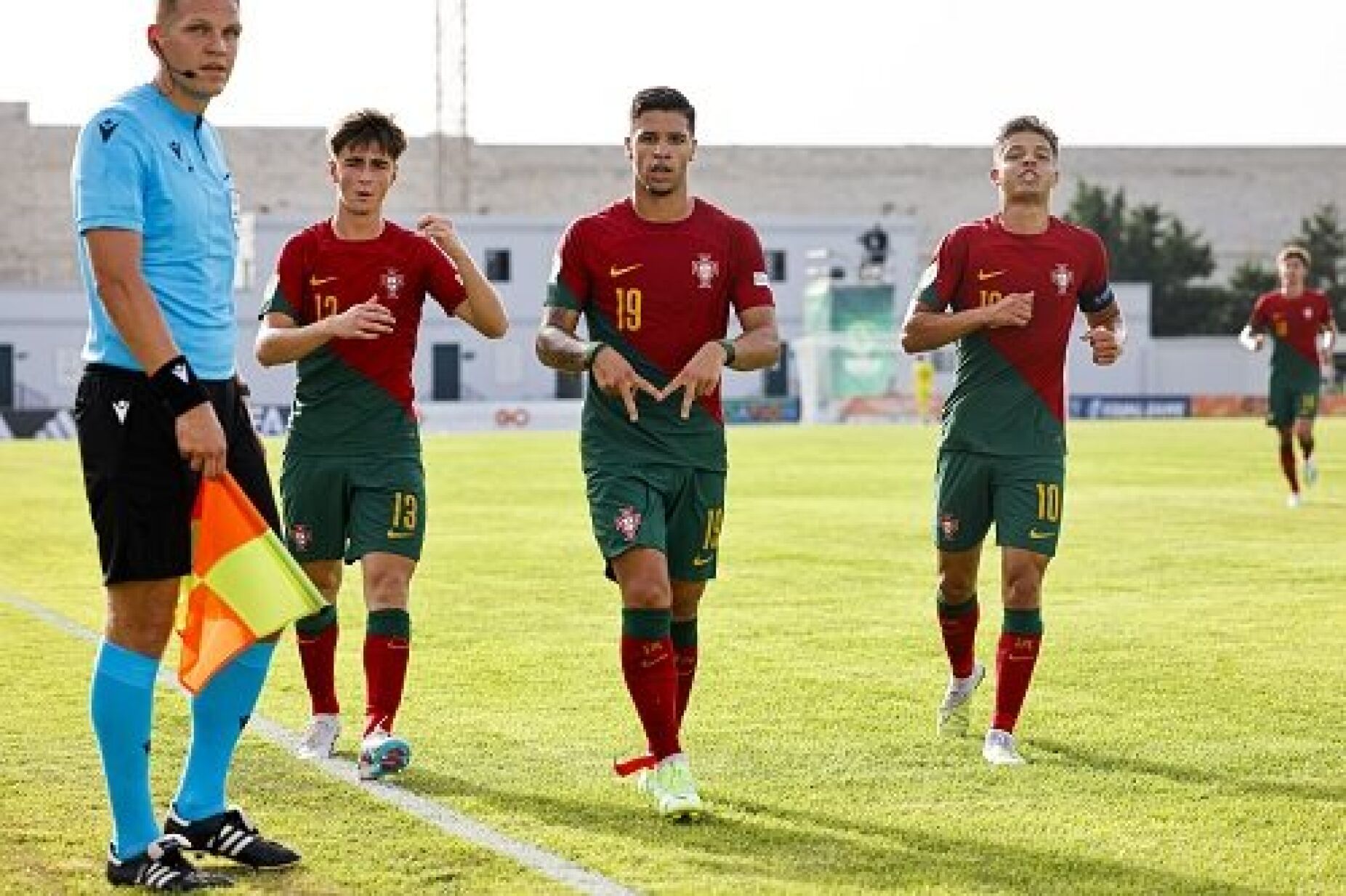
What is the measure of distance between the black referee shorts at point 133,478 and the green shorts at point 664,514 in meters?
1.68

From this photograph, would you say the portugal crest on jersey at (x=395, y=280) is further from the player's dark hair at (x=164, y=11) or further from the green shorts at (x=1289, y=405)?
the green shorts at (x=1289, y=405)

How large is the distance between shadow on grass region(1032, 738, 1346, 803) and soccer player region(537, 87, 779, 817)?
4.97 ft

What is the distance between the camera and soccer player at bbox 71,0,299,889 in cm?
580

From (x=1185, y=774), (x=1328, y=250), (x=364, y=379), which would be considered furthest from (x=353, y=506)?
(x=1328, y=250)

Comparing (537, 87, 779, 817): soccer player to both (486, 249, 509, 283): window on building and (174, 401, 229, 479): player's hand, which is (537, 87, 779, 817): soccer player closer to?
(174, 401, 229, 479): player's hand

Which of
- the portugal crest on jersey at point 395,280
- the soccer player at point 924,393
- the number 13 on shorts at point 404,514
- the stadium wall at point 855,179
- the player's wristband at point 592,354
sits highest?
the stadium wall at point 855,179

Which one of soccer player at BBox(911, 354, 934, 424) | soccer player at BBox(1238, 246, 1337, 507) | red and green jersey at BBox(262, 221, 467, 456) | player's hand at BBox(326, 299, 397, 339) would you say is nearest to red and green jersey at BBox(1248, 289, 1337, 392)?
soccer player at BBox(1238, 246, 1337, 507)

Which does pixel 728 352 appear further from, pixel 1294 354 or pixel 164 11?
pixel 1294 354

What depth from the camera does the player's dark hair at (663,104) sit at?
7301 mm

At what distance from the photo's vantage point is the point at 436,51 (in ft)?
285

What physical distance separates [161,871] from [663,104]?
288 centimetres

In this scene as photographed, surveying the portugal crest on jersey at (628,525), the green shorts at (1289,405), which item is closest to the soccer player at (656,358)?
the portugal crest on jersey at (628,525)

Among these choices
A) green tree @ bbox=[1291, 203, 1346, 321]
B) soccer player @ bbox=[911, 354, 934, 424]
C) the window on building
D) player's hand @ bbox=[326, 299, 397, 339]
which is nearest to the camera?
player's hand @ bbox=[326, 299, 397, 339]

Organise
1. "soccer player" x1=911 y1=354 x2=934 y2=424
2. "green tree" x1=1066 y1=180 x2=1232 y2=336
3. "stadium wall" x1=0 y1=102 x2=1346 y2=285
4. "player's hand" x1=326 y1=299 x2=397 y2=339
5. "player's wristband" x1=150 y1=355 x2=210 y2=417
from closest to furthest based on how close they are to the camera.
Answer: "player's wristband" x1=150 y1=355 x2=210 y2=417 < "player's hand" x1=326 y1=299 x2=397 y2=339 < "soccer player" x1=911 y1=354 x2=934 y2=424 < "green tree" x1=1066 y1=180 x2=1232 y2=336 < "stadium wall" x1=0 y1=102 x2=1346 y2=285
